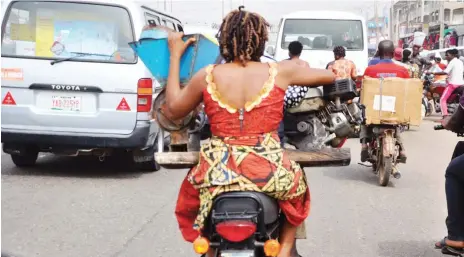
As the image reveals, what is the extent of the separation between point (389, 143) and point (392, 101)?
489 millimetres

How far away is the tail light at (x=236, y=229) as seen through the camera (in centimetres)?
290

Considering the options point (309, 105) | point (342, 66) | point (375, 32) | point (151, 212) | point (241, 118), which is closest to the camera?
point (241, 118)

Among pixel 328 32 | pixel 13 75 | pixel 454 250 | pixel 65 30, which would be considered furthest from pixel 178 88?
pixel 328 32

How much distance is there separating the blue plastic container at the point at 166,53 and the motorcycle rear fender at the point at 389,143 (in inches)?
197

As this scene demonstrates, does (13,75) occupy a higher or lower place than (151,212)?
higher

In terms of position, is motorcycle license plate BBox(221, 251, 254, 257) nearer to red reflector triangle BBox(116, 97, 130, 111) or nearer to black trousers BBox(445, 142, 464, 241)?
black trousers BBox(445, 142, 464, 241)

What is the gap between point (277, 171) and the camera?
3070mm

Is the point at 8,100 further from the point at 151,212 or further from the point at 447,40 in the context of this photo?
the point at 447,40

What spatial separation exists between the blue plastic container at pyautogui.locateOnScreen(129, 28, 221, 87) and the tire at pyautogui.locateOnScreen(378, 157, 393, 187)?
5.02 m

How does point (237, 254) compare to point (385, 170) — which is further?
point (385, 170)

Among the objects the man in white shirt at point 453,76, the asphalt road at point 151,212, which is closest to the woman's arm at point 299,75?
the asphalt road at point 151,212

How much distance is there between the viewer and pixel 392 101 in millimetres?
8211

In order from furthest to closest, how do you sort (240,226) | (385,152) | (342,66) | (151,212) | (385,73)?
(342,66), (385,73), (385,152), (151,212), (240,226)

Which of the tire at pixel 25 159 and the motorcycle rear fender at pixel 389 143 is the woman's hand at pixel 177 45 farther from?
the tire at pixel 25 159
